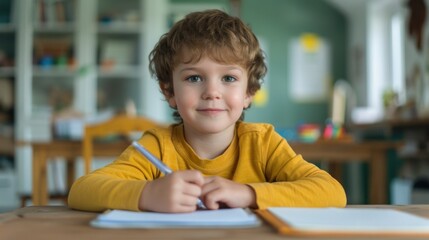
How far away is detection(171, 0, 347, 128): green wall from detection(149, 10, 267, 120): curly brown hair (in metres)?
5.08

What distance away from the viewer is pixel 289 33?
635 cm

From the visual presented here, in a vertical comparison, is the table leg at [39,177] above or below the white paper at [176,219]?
below

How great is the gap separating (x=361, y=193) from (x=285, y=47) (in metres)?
1.65

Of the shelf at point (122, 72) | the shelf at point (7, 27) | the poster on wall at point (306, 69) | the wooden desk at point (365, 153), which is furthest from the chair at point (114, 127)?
the poster on wall at point (306, 69)

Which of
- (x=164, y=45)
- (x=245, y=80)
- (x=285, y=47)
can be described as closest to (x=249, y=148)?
(x=245, y=80)

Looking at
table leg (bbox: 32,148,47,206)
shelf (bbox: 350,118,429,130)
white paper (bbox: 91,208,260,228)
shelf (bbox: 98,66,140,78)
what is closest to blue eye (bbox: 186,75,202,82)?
white paper (bbox: 91,208,260,228)

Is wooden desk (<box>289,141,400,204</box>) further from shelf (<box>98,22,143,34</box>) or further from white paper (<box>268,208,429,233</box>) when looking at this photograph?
shelf (<box>98,22,143,34</box>)

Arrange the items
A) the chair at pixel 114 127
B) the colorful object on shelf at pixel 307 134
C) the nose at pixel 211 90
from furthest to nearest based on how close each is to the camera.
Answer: the colorful object on shelf at pixel 307 134, the chair at pixel 114 127, the nose at pixel 211 90

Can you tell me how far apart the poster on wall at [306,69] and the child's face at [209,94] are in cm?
527

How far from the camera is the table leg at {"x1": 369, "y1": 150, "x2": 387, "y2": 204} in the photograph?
2910 millimetres

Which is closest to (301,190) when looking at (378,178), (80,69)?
(378,178)

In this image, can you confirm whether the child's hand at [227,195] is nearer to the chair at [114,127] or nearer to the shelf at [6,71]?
the chair at [114,127]

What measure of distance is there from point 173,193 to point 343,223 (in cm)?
24

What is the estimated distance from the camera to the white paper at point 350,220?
0.62m
